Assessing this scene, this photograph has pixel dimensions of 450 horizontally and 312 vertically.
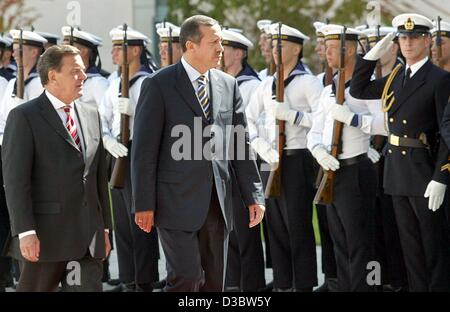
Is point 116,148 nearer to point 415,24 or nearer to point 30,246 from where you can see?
point 415,24

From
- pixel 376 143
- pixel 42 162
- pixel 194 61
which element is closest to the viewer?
pixel 42 162

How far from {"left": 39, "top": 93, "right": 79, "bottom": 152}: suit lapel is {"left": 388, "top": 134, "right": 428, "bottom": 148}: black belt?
246cm

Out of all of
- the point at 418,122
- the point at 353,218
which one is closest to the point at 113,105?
the point at 353,218

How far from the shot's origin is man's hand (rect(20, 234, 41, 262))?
6.88 metres

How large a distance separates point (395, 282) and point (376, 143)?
1.07 m

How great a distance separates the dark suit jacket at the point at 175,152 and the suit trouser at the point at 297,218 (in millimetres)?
2198

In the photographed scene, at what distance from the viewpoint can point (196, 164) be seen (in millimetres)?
7414

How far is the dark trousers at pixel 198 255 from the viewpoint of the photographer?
24.0ft

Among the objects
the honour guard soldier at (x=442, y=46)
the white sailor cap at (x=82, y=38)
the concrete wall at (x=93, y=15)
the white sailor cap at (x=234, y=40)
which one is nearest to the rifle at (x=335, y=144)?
the honour guard soldier at (x=442, y=46)

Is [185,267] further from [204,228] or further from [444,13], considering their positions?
[444,13]

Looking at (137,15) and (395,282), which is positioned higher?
(137,15)

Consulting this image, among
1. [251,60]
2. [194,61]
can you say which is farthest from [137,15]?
[194,61]

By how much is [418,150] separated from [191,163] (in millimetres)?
1849

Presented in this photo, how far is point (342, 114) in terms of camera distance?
9.12 metres
